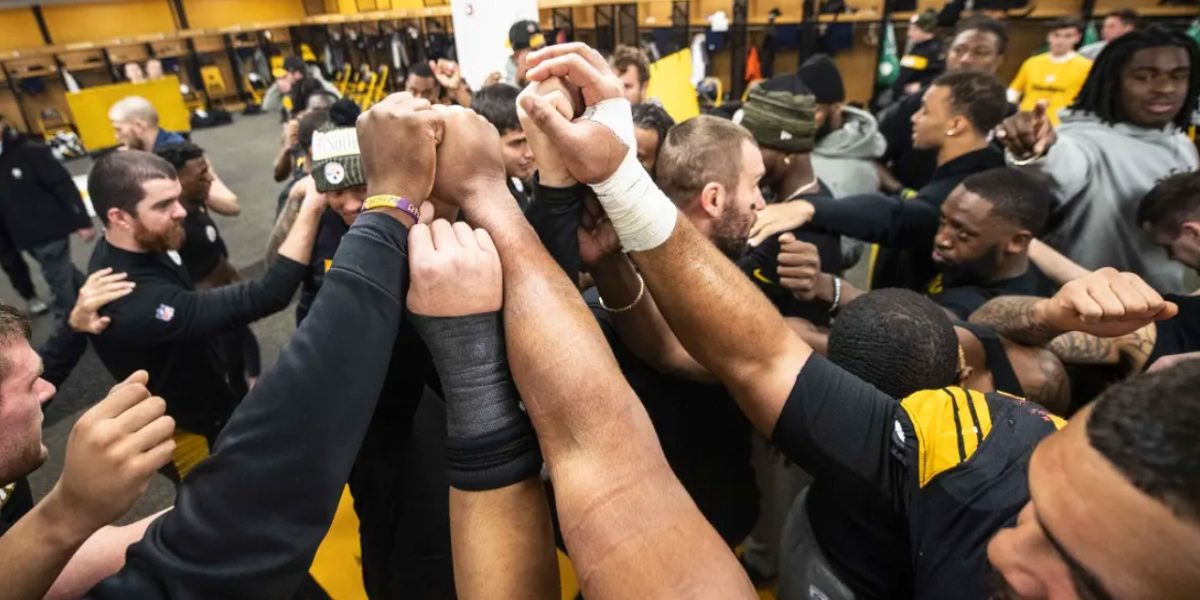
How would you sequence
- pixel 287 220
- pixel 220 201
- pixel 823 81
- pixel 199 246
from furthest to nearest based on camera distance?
pixel 220 201
pixel 823 81
pixel 199 246
pixel 287 220

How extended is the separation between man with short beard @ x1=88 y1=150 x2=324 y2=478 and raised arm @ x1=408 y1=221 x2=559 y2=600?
1.57m

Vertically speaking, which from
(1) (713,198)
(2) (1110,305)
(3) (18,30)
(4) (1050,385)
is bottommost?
(4) (1050,385)

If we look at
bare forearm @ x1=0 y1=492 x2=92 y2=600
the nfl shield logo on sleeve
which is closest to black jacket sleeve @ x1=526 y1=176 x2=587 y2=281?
bare forearm @ x1=0 y1=492 x2=92 y2=600

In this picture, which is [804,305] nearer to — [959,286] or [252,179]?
[959,286]

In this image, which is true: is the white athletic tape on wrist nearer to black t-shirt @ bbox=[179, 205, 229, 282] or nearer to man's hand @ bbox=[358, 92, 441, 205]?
man's hand @ bbox=[358, 92, 441, 205]

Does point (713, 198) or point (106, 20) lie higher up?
point (106, 20)

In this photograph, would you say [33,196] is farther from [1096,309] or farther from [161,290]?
[1096,309]

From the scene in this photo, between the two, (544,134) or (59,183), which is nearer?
(544,134)

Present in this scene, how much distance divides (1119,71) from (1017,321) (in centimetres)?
165

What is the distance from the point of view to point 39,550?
0.86m

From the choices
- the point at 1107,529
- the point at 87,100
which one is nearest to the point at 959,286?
the point at 1107,529

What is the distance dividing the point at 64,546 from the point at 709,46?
8.96 metres

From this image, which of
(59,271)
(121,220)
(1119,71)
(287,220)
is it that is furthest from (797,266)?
(59,271)

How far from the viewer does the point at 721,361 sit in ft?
3.52
